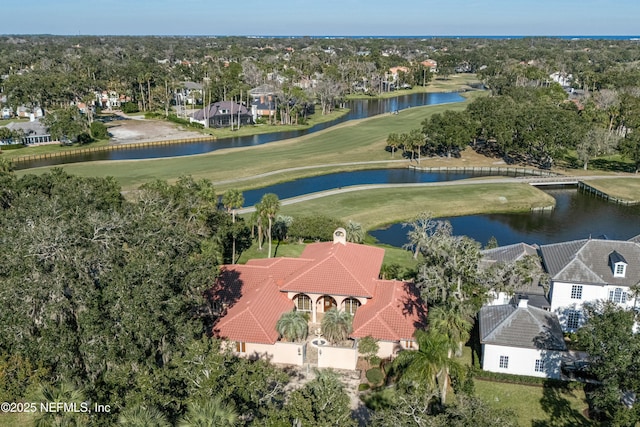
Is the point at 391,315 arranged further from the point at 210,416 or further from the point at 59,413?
the point at 59,413

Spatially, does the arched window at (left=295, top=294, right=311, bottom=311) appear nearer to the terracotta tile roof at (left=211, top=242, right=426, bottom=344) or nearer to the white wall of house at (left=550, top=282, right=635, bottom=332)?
the terracotta tile roof at (left=211, top=242, right=426, bottom=344)

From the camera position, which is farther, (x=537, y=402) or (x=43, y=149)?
(x=43, y=149)

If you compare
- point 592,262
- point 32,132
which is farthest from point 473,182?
point 32,132

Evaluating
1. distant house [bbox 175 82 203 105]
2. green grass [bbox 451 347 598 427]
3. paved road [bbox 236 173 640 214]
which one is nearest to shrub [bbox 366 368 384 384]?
green grass [bbox 451 347 598 427]

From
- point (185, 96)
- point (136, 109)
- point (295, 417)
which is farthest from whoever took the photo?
point (185, 96)

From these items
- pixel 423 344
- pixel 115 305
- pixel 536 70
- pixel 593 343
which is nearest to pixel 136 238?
pixel 115 305

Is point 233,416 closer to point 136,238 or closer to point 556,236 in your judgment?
point 136,238
